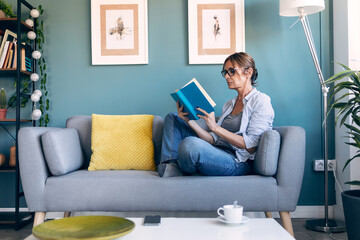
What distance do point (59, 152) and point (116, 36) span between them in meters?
1.20

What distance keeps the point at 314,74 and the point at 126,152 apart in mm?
1624

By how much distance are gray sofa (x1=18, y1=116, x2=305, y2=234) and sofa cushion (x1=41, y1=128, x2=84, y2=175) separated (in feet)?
0.16

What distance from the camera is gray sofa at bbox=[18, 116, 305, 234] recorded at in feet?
6.40

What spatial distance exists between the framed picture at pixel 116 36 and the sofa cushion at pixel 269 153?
135 centimetres

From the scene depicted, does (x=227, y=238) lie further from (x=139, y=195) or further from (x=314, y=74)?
(x=314, y=74)

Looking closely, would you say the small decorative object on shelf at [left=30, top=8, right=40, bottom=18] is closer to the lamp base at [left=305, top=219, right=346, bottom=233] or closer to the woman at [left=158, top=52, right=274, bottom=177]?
the woman at [left=158, top=52, right=274, bottom=177]

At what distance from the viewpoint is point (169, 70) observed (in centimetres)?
284

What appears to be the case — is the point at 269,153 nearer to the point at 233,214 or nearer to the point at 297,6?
the point at 233,214

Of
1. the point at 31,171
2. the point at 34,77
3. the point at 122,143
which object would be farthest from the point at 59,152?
the point at 34,77

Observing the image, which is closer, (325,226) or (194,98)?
(194,98)

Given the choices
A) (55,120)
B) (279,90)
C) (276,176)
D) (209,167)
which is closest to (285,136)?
(276,176)

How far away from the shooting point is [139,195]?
77.6 inches

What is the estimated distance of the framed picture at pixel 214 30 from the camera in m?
2.80

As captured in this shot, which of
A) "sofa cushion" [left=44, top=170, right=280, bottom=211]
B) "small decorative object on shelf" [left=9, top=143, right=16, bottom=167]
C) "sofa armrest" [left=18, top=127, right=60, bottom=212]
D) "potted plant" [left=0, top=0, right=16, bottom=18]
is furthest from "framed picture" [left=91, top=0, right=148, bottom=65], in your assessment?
"sofa cushion" [left=44, top=170, right=280, bottom=211]
